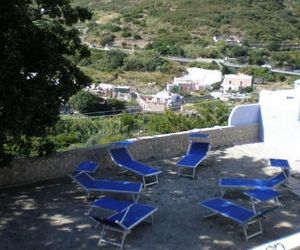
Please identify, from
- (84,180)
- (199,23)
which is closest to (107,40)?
(199,23)

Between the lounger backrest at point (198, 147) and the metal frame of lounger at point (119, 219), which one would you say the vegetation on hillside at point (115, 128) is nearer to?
the lounger backrest at point (198, 147)

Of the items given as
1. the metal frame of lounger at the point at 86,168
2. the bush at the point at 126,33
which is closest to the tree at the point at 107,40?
the bush at the point at 126,33

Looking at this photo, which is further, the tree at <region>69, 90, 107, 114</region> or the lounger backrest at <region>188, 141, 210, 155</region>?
the tree at <region>69, 90, 107, 114</region>

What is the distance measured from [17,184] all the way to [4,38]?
280 centimetres

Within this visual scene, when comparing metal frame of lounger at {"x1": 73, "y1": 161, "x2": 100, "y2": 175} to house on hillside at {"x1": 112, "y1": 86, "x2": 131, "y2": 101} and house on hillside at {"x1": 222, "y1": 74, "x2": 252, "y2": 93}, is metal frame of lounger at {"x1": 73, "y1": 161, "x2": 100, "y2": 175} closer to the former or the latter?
house on hillside at {"x1": 112, "y1": 86, "x2": 131, "y2": 101}

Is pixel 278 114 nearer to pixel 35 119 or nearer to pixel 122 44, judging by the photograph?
pixel 35 119

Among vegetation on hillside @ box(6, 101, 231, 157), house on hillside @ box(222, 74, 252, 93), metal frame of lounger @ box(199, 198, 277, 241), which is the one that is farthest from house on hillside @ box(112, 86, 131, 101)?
metal frame of lounger @ box(199, 198, 277, 241)

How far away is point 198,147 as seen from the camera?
8586 millimetres

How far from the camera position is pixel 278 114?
32.9ft

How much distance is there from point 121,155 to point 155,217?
6.74 feet

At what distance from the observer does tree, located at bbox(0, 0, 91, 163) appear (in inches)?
205

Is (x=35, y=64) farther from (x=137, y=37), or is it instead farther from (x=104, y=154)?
(x=137, y=37)

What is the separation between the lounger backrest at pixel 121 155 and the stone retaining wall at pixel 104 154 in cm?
27

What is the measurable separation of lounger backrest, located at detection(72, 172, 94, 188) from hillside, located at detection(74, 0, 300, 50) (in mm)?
75419
